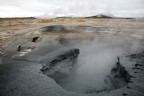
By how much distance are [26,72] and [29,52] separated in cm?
338

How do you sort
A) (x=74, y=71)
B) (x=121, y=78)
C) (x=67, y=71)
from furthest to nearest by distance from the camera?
(x=74, y=71) → (x=67, y=71) → (x=121, y=78)

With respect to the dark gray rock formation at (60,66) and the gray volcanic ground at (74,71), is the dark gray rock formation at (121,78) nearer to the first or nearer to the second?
the gray volcanic ground at (74,71)

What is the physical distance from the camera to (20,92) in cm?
475

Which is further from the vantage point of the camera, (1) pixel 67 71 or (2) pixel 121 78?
(1) pixel 67 71

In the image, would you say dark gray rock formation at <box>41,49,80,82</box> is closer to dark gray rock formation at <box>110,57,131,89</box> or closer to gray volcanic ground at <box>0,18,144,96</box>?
gray volcanic ground at <box>0,18,144,96</box>

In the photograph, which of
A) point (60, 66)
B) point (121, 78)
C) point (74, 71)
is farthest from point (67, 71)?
point (121, 78)

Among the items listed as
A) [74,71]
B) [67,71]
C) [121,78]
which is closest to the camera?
[121,78]

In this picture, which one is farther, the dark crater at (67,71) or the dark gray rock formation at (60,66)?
the dark gray rock formation at (60,66)

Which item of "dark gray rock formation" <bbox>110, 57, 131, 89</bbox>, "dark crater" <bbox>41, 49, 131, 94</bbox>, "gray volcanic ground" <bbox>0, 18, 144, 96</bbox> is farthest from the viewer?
"dark crater" <bbox>41, 49, 131, 94</bbox>

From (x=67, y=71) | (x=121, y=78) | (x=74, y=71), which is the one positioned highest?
(x=121, y=78)

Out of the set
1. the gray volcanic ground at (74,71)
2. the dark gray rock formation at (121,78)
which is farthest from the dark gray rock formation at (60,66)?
the dark gray rock formation at (121,78)

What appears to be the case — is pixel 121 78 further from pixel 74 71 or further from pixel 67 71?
pixel 74 71

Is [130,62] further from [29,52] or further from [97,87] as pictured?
[29,52]

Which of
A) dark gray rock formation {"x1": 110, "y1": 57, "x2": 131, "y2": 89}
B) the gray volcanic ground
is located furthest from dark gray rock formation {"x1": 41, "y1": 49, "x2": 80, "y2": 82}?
dark gray rock formation {"x1": 110, "y1": 57, "x2": 131, "y2": 89}
